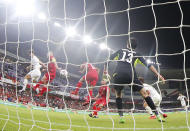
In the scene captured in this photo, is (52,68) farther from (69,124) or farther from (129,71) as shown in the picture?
(129,71)

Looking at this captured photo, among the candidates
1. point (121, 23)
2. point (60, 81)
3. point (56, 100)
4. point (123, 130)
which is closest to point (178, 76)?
point (121, 23)

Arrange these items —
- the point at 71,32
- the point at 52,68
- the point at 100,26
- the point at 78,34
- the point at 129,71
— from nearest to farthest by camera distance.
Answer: the point at 129,71, the point at 52,68, the point at 100,26, the point at 71,32, the point at 78,34

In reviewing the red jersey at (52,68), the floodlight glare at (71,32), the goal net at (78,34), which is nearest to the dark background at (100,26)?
the goal net at (78,34)

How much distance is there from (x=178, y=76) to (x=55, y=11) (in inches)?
736

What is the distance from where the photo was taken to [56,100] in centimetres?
1398

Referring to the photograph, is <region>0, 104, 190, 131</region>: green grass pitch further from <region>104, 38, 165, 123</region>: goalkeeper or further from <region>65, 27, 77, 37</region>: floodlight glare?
<region>65, 27, 77, 37</region>: floodlight glare

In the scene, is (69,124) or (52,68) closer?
(69,124)

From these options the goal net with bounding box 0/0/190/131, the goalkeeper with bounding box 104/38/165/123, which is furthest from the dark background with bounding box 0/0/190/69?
the goalkeeper with bounding box 104/38/165/123

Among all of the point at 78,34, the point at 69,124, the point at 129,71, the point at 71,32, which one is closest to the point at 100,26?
the point at 78,34

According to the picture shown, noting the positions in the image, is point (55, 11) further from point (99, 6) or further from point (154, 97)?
point (154, 97)

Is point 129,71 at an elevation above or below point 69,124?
above

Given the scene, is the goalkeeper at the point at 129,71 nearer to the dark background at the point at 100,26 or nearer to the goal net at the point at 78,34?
the goal net at the point at 78,34

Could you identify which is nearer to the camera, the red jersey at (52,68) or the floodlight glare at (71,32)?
the red jersey at (52,68)

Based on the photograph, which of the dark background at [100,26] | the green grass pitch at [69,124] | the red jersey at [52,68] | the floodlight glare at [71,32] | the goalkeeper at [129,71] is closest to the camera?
the green grass pitch at [69,124]
